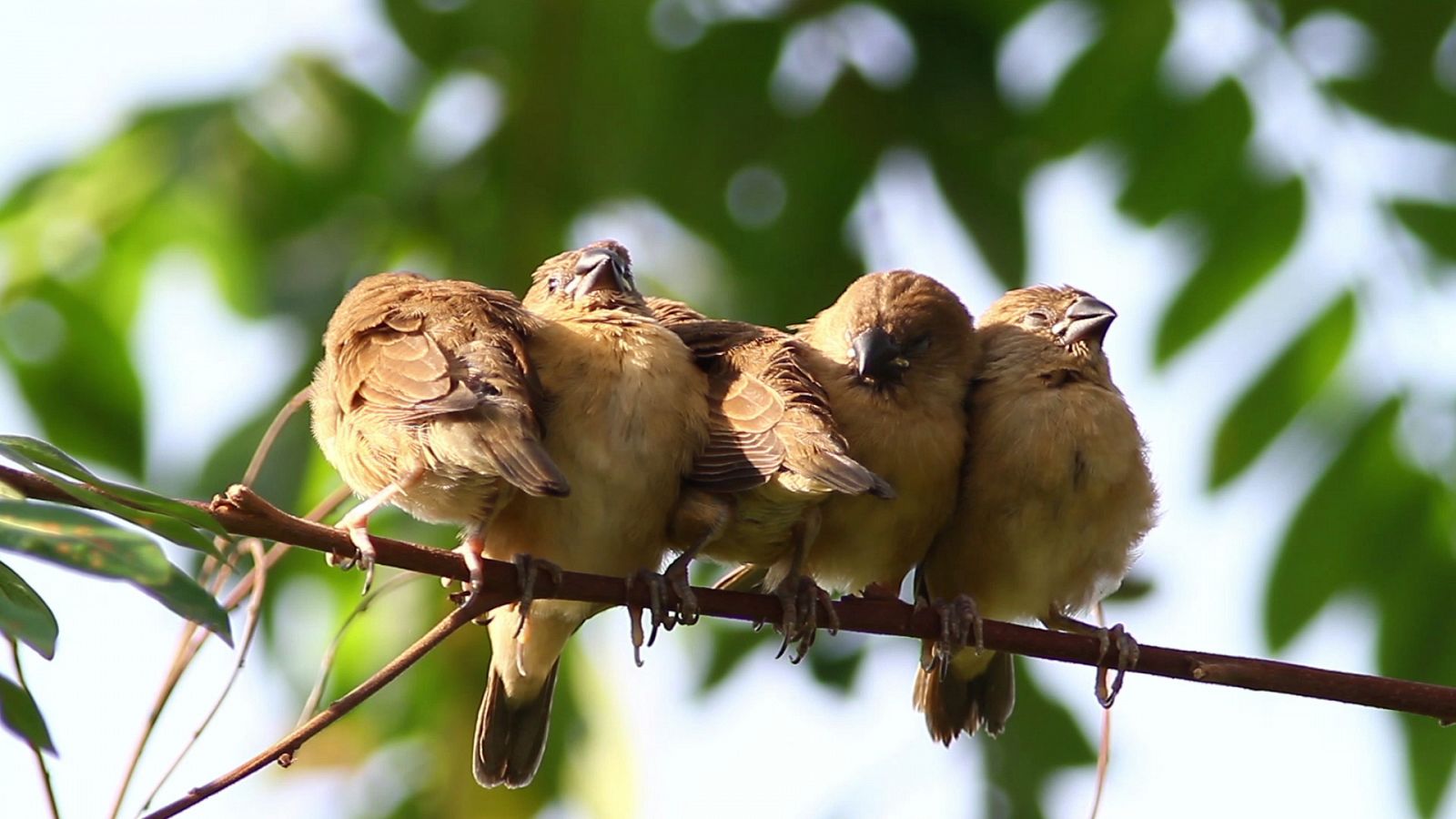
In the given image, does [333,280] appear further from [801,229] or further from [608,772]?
[608,772]

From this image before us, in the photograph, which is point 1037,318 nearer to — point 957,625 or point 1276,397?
point 1276,397

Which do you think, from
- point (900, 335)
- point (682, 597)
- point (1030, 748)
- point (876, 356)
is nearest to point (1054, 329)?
point (900, 335)

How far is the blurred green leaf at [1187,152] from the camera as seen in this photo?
14.9ft

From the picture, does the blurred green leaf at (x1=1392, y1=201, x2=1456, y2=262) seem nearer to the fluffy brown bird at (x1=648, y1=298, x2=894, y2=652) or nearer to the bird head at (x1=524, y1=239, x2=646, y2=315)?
the fluffy brown bird at (x1=648, y1=298, x2=894, y2=652)

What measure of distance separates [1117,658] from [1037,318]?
1.10 meters

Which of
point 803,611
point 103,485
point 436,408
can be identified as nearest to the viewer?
point 103,485

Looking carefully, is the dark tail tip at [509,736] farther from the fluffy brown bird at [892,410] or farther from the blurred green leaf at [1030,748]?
the blurred green leaf at [1030,748]

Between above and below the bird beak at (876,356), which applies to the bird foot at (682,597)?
below

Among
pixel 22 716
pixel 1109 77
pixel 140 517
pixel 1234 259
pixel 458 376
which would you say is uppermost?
pixel 1109 77

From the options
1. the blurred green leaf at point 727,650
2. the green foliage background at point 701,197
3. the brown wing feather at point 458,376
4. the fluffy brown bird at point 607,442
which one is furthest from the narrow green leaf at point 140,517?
the blurred green leaf at point 727,650

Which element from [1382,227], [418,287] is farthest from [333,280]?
[1382,227]

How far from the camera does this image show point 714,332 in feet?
12.0

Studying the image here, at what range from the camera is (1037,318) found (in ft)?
13.5

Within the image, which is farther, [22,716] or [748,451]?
[748,451]
